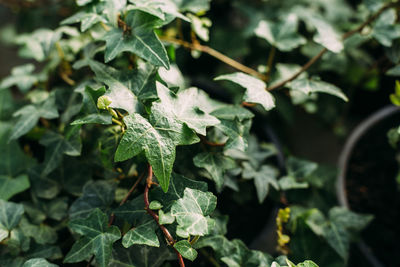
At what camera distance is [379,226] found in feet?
3.39

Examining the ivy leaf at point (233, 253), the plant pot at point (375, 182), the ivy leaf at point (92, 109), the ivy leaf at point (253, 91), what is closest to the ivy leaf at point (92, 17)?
the ivy leaf at point (92, 109)

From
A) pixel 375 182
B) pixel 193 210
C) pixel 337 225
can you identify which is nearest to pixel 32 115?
pixel 193 210

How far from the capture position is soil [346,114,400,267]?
3.34 feet

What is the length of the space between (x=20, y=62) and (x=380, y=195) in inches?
57.7

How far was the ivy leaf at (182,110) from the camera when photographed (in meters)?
0.62

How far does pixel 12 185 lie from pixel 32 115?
0.54ft

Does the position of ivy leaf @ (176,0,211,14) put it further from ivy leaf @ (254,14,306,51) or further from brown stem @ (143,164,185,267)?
brown stem @ (143,164,185,267)

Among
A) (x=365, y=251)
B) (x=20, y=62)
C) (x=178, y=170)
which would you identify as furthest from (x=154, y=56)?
(x=20, y=62)

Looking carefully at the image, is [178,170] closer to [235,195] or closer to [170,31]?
[235,195]

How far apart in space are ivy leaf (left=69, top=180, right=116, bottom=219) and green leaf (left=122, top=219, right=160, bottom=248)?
13cm

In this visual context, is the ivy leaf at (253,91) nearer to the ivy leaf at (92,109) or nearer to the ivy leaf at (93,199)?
the ivy leaf at (92,109)

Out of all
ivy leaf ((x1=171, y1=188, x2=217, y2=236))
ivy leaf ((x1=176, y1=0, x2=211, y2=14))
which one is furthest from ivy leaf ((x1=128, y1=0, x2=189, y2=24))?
ivy leaf ((x1=171, y1=188, x2=217, y2=236))

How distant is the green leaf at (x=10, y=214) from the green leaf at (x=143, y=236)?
25 centimetres

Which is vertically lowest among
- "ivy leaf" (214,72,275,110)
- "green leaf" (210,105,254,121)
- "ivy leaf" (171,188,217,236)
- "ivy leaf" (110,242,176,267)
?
"ivy leaf" (110,242,176,267)
